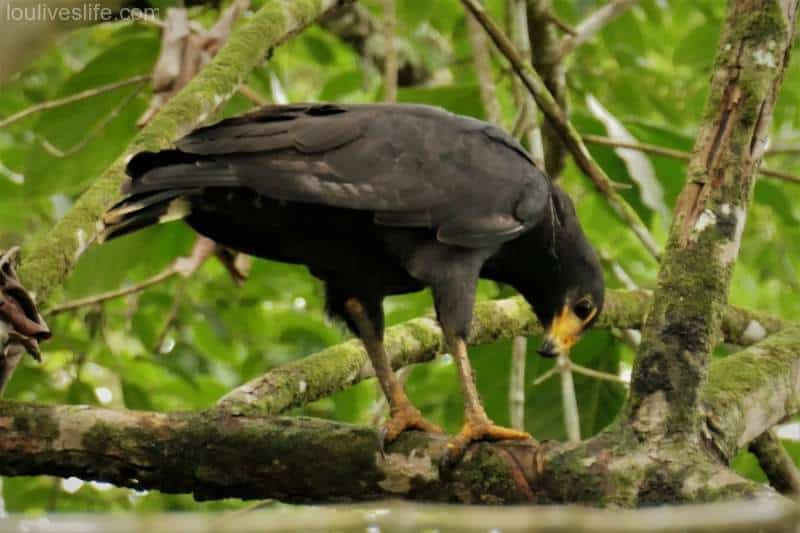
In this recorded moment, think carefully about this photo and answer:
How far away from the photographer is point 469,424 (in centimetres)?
346

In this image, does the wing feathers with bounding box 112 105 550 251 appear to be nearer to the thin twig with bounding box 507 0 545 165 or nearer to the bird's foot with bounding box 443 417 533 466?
the bird's foot with bounding box 443 417 533 466

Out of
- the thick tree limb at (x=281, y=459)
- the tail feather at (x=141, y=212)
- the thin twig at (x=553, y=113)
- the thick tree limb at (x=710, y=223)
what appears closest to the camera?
the thick tree limb at (x=281, y=459)

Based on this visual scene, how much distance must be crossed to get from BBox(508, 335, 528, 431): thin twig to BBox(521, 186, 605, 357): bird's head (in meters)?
0.19

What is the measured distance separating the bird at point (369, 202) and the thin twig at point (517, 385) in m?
0.57

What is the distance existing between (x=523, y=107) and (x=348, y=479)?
9.50 ft

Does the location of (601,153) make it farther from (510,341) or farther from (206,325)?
(206,325)

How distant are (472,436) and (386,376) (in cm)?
90

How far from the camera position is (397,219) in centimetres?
381

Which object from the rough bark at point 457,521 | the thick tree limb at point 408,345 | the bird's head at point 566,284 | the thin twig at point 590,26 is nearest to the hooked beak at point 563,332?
the bird's head at point 566,284

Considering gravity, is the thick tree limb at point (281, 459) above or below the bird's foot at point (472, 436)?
below

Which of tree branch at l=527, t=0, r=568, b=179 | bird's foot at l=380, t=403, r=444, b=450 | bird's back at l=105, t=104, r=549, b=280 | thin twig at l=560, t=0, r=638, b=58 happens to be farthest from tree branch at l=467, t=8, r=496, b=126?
bird's foot at l=380, t=403, r=444, b=450

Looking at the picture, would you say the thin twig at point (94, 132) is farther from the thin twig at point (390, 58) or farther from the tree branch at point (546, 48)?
the tree branch at point (546, 48)

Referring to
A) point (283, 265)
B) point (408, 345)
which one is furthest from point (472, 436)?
point (283, 265)

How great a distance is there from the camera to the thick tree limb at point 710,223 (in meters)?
3.12
